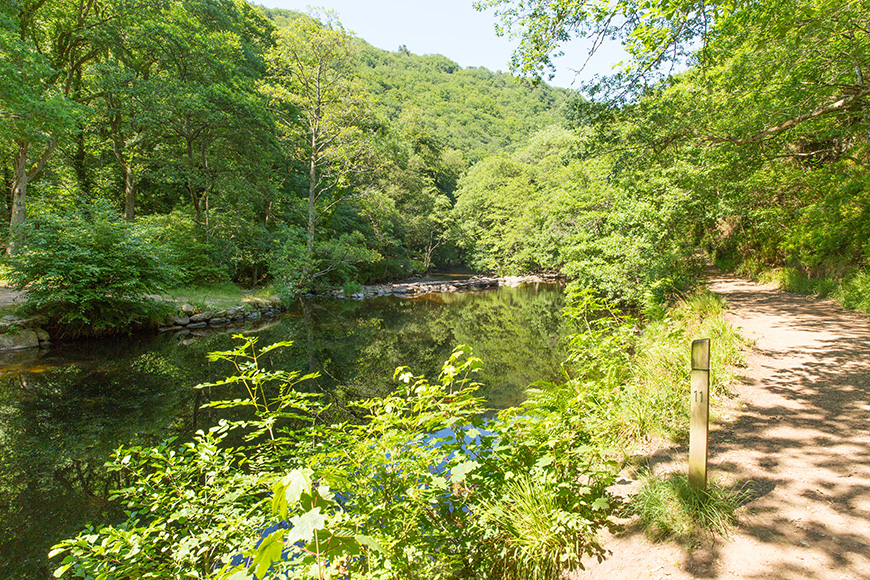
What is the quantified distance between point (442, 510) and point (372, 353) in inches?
267

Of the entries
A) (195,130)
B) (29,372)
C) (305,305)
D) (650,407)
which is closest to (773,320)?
(650,407)

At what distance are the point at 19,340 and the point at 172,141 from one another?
10.4 meters

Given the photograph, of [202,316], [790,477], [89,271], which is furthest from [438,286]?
[790,477]

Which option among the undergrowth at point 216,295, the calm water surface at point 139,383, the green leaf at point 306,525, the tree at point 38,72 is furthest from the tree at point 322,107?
the green leaf at point 306,525

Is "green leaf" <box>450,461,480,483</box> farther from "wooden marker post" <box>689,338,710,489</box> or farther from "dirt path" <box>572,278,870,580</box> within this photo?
"wooden marker post" <box>689,338,710,489</box>

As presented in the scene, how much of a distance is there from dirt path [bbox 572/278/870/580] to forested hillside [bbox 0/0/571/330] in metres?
6.05

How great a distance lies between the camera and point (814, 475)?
2.53 m

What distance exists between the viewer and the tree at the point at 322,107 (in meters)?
16.0

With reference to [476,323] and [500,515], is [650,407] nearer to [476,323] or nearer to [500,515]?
[500,515]

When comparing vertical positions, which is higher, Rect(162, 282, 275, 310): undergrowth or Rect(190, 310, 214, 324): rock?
Rect(162, 282, 275, 310): undergrowth

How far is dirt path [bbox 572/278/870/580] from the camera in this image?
6.26 ft

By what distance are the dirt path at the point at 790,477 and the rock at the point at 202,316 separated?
12.2 metres

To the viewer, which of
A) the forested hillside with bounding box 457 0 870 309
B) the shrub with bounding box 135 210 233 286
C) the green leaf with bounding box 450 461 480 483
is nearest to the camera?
the green leaf with bounding box 450 461 480 483

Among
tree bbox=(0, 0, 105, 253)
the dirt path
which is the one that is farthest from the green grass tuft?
tree bbox=(0, 0, 105, 253)
